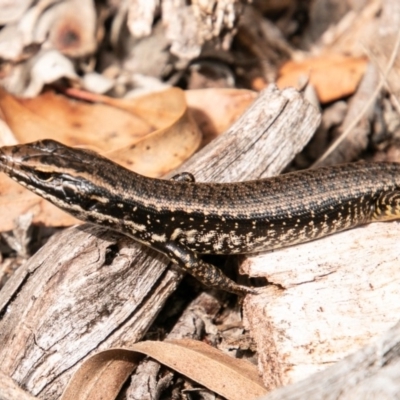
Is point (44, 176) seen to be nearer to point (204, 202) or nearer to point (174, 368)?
point (204, 202)

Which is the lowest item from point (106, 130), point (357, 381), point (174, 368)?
point (174, 368)

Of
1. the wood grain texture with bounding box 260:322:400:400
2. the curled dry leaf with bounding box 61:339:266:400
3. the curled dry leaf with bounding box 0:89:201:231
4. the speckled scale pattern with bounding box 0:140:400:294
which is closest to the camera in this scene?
the wood grain texture with bounding box 260:322:400:400

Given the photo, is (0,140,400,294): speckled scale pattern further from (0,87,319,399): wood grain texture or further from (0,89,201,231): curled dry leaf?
(0,89,201,231): curled dry leaf

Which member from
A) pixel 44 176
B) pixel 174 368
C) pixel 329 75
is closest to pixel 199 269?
pixel 174 368

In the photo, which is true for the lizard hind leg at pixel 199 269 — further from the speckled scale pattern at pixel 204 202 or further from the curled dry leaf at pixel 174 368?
the curled dry leaf at pixel 174 368

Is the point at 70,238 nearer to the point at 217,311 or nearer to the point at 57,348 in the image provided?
the point at 57,348

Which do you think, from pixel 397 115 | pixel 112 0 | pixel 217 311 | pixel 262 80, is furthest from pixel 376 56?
pixel 217 311

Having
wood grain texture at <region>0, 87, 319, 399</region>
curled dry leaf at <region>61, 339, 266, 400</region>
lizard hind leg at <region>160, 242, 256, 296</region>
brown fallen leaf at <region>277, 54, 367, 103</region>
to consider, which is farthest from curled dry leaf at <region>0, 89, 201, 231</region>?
brown fallen leaf at <region>277, 54, 367, 103</region>
